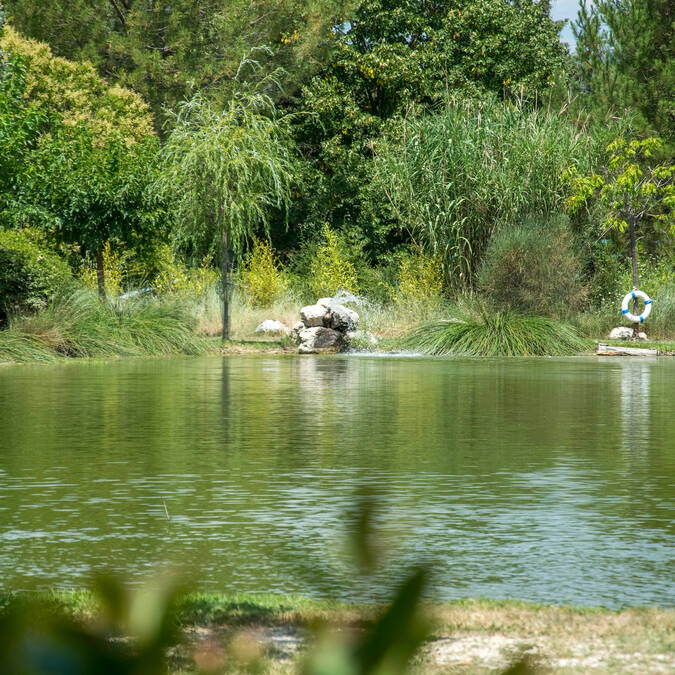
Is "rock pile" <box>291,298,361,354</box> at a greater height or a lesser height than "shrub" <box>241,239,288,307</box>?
lesser

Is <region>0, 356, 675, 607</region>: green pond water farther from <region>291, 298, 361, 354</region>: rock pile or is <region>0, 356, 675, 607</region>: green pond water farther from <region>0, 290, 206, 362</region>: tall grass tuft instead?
<region>291, 298, 361, 354</region>: rock pile

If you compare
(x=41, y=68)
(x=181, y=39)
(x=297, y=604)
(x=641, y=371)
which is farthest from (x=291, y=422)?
(x=181, y=39)

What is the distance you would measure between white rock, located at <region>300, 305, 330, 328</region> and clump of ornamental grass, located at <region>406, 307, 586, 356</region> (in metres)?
2.09

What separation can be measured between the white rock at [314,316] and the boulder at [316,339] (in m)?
0.14

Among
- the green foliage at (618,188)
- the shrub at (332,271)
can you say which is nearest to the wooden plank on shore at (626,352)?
the green foliage at (618,188)

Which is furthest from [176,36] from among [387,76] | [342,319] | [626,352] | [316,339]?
[626,352]

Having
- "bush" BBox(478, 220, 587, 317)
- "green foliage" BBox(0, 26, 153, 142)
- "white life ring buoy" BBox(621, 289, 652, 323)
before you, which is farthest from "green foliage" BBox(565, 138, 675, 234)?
"green foliage" BBox(0, 26, 153, 142)

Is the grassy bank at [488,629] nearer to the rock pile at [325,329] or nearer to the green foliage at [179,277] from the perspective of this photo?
the rock pile at [325,329]

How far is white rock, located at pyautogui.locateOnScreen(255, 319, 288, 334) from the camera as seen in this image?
91.4ft

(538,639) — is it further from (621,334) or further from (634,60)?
(634,60)

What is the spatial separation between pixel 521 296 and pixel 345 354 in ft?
15.0

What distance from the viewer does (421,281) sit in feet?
94.6

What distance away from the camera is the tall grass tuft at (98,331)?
2081 centimetres

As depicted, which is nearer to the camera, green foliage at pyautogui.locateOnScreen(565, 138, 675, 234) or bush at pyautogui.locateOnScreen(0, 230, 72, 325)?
bush at pyautogui.locateOnScreen(0, 230, 72, 325)
